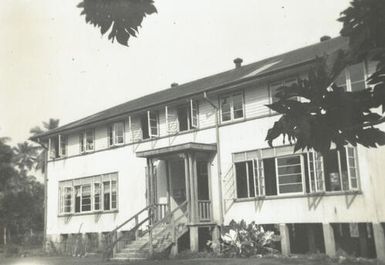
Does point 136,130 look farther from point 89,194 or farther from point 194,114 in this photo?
point 89,194

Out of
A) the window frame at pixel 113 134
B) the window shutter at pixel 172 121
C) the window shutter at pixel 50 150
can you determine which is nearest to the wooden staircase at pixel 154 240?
the window shutter at pixel 172 121

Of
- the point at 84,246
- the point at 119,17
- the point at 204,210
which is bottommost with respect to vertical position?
the point at 84,246

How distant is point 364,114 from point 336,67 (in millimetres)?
373

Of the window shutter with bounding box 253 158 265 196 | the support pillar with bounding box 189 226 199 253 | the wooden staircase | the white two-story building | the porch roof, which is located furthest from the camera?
the porch roof

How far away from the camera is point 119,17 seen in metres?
3.46

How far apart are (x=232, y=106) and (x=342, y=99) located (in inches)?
655

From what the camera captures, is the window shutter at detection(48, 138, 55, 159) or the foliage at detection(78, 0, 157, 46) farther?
the window shutter at detection(48, 138, 55, 159)

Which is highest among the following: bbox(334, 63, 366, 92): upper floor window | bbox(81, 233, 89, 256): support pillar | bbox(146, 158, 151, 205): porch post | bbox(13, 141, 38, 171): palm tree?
bbox(13, 141, 38, 171): palm tree

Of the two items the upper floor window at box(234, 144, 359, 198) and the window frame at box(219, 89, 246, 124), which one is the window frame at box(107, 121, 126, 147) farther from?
the upper floor window at box(234, 144, 359, 198)

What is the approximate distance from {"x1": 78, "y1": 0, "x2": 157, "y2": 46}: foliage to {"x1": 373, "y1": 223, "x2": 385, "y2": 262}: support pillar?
1365 centimetres

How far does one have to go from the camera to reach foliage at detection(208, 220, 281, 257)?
688 inches

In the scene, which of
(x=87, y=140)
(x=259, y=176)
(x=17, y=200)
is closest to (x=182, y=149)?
(x=259, y=176)

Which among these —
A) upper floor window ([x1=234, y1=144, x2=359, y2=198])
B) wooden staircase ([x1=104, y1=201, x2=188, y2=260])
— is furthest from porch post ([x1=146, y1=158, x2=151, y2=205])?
upper floor window ([x1=234, y1=144, x2=359, y2=198])

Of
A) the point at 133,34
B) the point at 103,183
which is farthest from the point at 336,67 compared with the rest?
the point at 103,183
